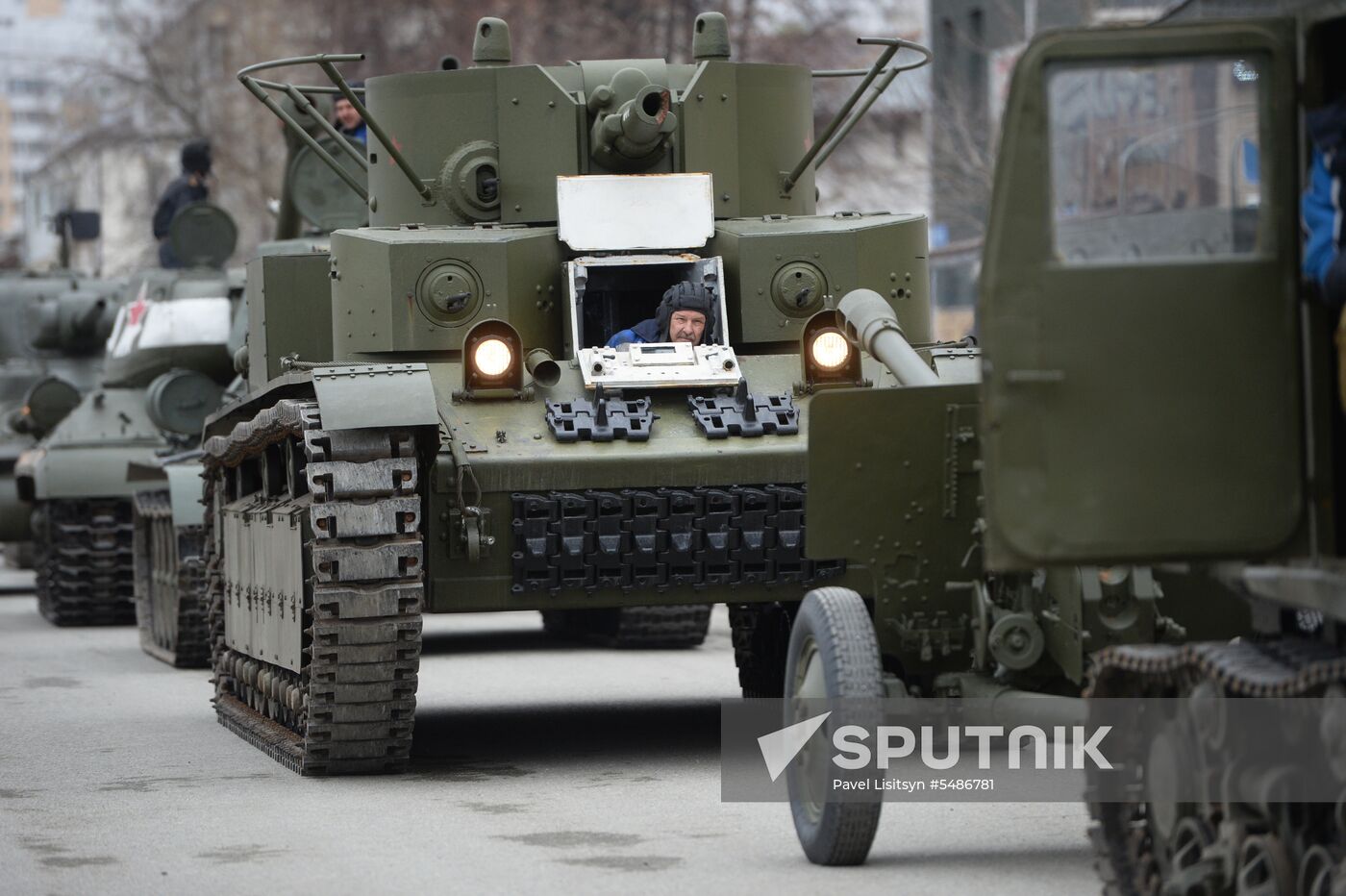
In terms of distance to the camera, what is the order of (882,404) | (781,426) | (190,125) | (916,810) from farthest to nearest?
(190,125) < (781,426) < (916,810) < (882,404)

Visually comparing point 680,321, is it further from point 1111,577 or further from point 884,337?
point 1111,577

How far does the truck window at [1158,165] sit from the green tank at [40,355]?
15.7 meters

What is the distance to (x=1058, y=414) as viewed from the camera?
544cm

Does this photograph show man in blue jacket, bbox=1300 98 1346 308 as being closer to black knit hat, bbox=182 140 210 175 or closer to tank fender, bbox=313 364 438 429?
tank fender, bbox=313 364 438 429

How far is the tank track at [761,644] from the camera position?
37.6 feet

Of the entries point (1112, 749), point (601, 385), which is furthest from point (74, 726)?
point (1112, 749)

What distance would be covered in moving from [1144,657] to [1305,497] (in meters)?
0.55

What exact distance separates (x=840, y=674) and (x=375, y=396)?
10.3 ft

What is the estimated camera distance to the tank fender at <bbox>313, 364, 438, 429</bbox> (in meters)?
9.50

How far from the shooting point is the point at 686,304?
10922mm

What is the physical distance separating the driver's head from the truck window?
5356 mm

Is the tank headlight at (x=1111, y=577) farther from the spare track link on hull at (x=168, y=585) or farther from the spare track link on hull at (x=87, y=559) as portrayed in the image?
the spare track link on hull at (x=87, y=559)

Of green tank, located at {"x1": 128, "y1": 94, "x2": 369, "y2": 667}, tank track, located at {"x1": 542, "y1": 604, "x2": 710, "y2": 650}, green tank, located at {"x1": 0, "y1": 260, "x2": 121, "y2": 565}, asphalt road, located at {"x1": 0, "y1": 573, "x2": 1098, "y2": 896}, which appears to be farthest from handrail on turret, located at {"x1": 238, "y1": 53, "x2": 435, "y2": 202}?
green tank, located at {"x1": 0, "y1": 260, "x2": 121, "y2": 565}

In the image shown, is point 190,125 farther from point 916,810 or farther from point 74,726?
point 916,810
